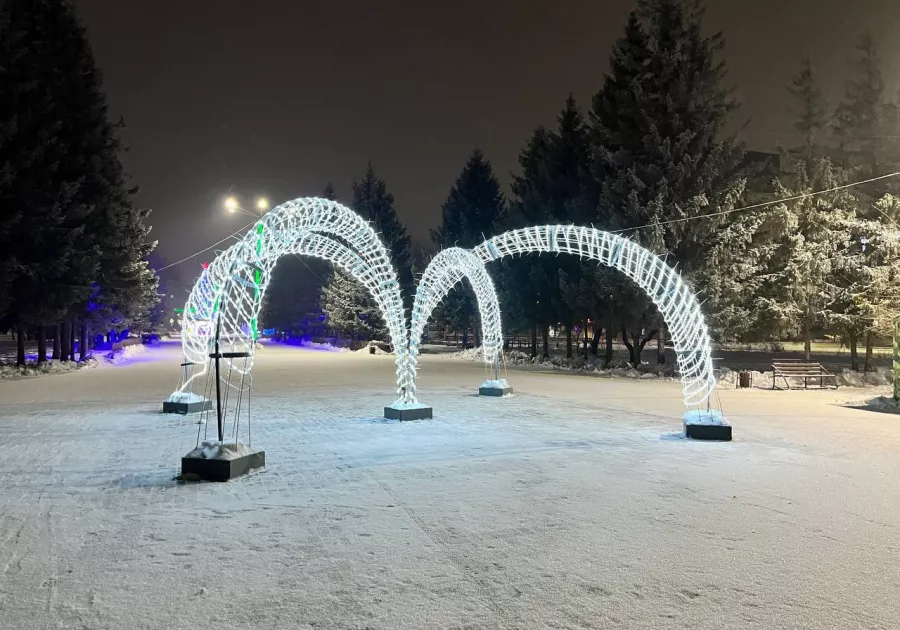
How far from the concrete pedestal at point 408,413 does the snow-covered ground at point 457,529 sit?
597 mm

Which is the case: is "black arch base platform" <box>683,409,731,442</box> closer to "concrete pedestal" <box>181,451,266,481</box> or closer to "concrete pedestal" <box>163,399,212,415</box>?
"concrete pedestal" <box>181,451,266,481</box>

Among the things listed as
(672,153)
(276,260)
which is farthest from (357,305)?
(276,260)

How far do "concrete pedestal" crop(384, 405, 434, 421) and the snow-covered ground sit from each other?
23.5 inches

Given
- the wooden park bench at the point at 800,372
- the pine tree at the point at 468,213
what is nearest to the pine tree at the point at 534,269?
the pine tree at the point at 468,213

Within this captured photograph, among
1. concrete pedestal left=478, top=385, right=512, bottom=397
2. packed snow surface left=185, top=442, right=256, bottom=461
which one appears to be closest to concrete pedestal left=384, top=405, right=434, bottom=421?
concrete pedestal left=478, top=385, right=512, bottom=397

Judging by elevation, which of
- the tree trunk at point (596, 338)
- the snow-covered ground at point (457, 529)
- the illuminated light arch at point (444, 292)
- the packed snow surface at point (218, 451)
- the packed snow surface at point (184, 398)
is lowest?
the snow-covered ground at point (457, 529)

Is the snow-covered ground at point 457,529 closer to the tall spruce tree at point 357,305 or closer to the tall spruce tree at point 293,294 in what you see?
the tall spruce tree at point 357,305

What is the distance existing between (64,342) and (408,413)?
23218mm

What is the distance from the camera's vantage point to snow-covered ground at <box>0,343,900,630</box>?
3.62 metres

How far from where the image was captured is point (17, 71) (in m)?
19.9

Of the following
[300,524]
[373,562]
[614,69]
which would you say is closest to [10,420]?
[300,524]

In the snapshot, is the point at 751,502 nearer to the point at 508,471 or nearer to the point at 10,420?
the point at 508,471

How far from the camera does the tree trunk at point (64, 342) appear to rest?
2559 cm

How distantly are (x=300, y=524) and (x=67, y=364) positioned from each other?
2250cm
